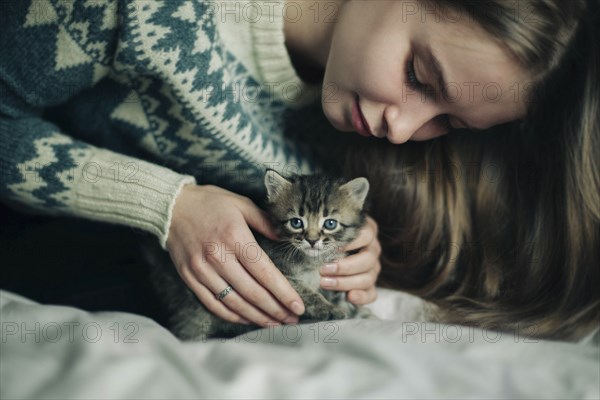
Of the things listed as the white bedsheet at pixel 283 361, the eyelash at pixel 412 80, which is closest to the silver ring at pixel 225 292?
the white bedsheet at pixel 283 361

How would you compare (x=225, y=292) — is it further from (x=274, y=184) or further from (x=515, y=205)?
(x=515, y=205)

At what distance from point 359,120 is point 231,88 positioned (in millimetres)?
280

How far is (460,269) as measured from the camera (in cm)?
114

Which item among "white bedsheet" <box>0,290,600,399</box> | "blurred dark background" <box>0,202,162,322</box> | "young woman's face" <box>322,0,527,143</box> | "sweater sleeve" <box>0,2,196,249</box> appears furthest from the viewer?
"blurred dark background" <box>0,202,162,322</box>

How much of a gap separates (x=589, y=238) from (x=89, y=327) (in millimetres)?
937

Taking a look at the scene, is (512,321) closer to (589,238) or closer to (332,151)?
(589,238)

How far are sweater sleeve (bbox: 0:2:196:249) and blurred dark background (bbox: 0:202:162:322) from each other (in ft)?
0.39

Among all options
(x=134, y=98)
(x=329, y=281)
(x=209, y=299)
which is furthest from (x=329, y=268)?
(x=134, y=98)

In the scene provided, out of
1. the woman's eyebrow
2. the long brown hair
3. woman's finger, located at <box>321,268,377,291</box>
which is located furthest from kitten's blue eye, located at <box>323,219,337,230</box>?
the woman's eyebrow

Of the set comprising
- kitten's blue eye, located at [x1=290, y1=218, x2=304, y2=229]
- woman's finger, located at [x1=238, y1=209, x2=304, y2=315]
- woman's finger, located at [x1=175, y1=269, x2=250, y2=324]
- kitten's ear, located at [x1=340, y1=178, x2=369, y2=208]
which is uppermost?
kitten's ear, located at [x1=340, y1=178, x2=369, y2=208]

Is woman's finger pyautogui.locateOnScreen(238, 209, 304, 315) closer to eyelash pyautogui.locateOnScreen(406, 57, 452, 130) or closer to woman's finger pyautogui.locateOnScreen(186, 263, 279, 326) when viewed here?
woman's finger pyautogui.locateOnScreen(186, 263, 279, 326)

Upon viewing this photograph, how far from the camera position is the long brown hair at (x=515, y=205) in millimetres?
887

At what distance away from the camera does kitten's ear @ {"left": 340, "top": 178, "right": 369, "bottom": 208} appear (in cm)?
95

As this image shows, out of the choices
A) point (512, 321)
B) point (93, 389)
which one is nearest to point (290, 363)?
point (93, 389)
